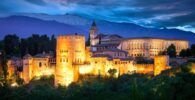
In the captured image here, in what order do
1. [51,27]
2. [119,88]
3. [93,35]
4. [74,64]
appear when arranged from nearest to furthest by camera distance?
[119,88] < [74,64] < [93,35] < [51,27]

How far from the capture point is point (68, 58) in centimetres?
3092

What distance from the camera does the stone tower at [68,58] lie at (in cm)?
3052

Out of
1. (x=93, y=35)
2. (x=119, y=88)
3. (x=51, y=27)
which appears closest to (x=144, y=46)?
(x=93, y=35)

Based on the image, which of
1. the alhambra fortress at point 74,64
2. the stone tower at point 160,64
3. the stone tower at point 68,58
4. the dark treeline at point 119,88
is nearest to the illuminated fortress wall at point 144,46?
the alhambra fortress at point 74,64

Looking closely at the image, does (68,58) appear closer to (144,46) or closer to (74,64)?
(74,64)

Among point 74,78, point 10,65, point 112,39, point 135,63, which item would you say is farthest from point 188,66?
point 112,39

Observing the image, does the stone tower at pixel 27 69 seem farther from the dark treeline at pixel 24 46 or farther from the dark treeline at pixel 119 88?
the dark treeline at pixel 24 46

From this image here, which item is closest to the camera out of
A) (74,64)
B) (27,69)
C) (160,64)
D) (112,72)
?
(160,64)

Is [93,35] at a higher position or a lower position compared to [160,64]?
higher

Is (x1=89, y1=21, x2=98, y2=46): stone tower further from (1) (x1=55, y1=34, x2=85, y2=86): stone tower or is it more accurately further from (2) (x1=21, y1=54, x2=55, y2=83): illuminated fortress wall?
(1) (x1=55, y1=34, x2=85, y2=86): stone tower

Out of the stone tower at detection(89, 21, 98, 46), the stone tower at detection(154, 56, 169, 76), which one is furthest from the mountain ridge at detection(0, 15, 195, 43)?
the stone tower at detection(154, 56, 169, 76)

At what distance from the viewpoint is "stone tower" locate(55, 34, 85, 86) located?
3052cm

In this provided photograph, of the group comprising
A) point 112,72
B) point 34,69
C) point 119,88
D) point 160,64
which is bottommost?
point 119,88

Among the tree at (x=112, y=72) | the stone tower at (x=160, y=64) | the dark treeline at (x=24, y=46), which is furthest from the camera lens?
the dark treeline at (x=24, y=46)
